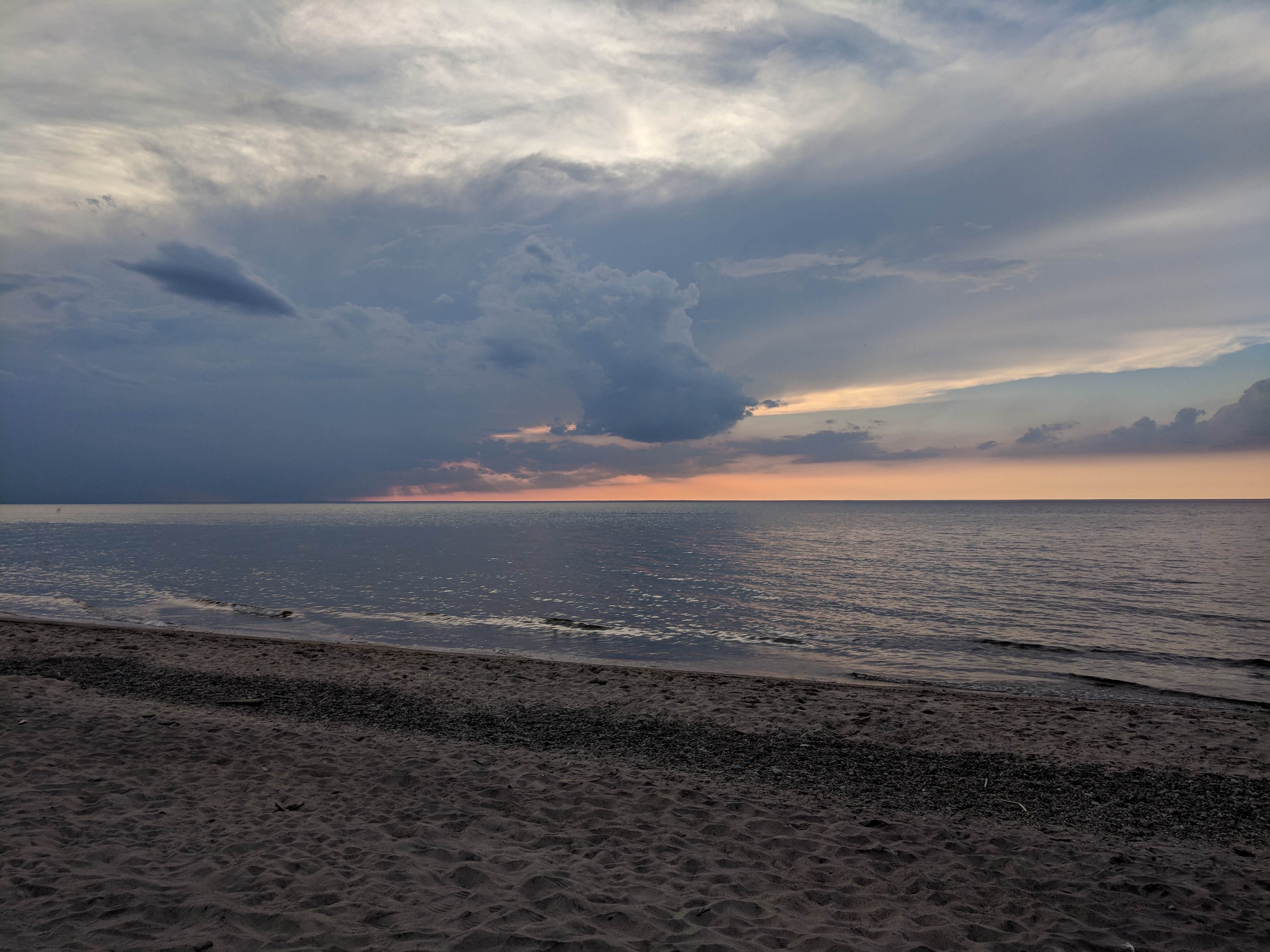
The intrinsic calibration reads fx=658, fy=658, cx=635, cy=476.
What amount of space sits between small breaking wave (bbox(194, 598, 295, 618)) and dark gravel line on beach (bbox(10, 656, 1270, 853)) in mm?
15631

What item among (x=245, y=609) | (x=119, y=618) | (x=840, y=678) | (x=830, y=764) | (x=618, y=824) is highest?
(x=618, y=824)

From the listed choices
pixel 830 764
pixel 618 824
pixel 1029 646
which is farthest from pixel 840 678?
pixel 618 824

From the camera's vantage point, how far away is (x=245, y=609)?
110 ft

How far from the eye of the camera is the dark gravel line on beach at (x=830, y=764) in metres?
9.52

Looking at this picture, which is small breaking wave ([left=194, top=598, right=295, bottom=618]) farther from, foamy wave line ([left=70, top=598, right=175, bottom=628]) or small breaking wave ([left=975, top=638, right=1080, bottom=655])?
small breaking wave ([left=975, top=638, right=1080, bottom=655])

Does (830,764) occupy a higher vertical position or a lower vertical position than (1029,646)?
higher

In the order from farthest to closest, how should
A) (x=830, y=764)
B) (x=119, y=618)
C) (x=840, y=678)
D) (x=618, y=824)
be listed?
(x=119, y=618)
(x=840, y=678)
(x=830, y=764)
(x=618, y=824)

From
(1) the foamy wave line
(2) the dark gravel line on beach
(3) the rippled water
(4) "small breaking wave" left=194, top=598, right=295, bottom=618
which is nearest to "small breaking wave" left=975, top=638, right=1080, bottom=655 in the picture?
(3) the rippled water

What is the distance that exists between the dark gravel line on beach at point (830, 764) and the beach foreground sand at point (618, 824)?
71 mm

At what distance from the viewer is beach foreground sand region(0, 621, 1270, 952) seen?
6207 mm

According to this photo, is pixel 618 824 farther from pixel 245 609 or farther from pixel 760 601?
pixel 245 609

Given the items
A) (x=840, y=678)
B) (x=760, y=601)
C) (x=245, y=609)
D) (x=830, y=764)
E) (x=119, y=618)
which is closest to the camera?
(x=830, y=764)

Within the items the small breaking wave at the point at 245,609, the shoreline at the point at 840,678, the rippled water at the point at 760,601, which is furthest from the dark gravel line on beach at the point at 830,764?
the small breaking wave at the point at 245,609

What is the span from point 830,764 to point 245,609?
32.1 meters
